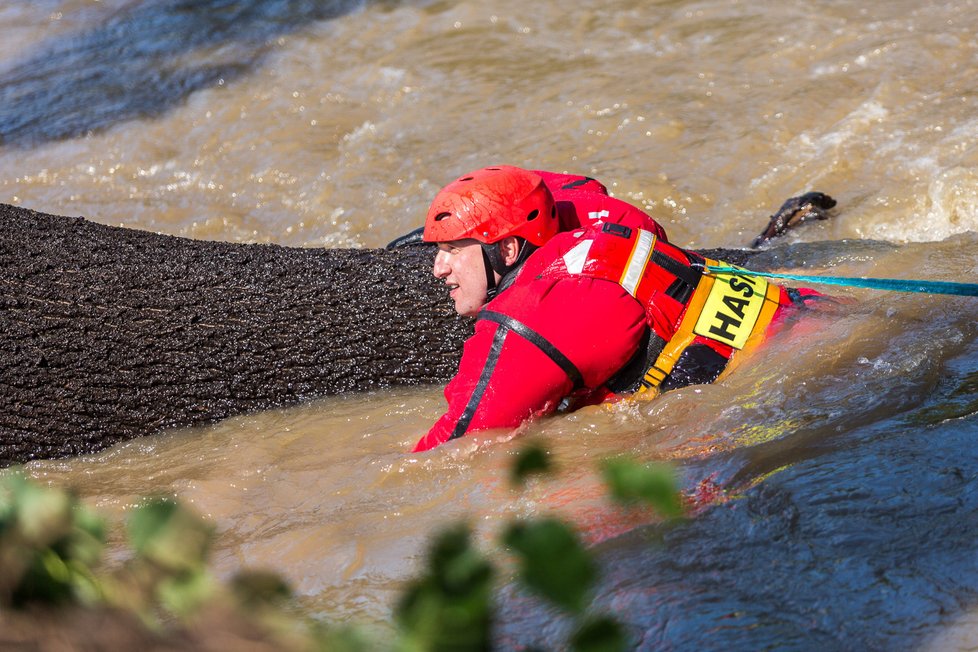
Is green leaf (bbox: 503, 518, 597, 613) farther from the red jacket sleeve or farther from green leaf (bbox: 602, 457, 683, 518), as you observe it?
the red jacket sleeve

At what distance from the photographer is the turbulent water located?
278 cm

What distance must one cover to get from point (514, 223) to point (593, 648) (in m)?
3.22

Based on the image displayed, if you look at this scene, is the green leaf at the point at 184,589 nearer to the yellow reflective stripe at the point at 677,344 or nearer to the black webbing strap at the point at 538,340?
the black webbing strap at the point at 538,340

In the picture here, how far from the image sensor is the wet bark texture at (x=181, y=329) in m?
4.60

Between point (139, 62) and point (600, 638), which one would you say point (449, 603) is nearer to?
point (600, 638)

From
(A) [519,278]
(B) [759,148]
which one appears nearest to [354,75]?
(B) [759,148]

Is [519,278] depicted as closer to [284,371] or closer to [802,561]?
[284,371]

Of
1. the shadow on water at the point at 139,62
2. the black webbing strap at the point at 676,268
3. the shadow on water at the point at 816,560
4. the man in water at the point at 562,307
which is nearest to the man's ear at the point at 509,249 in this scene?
the man in water at the point at 562,307

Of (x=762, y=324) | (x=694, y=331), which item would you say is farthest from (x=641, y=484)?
(x=762, y=324)

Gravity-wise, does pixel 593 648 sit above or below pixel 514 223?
above

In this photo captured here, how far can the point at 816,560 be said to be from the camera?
2680mm

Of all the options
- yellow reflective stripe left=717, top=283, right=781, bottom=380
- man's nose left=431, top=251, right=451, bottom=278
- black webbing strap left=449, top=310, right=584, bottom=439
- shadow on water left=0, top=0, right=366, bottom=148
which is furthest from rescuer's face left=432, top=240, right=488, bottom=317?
shadow on water left=0, top=0, right=366, bottom=148

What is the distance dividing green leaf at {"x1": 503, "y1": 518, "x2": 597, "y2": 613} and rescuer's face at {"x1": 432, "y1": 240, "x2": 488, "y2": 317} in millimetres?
3231

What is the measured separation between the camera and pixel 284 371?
15.9 feet
